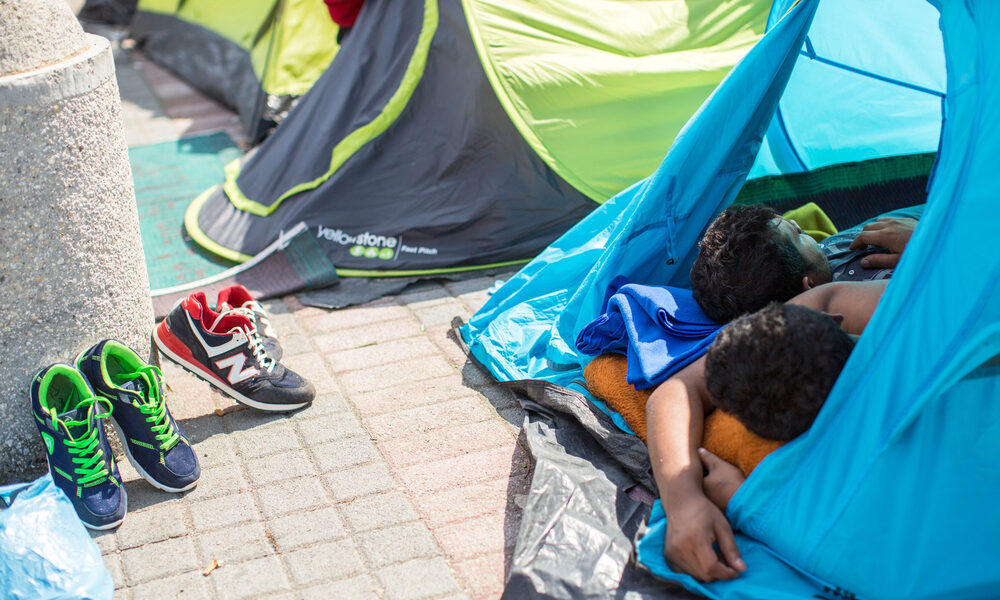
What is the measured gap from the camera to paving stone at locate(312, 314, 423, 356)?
3320mm

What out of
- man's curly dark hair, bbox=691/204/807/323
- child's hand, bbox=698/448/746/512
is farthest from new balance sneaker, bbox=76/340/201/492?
man's curly dark hair, bbox=691/204/807/323

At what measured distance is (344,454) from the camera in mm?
2674

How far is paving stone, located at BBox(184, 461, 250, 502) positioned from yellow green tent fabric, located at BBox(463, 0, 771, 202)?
1875 mm

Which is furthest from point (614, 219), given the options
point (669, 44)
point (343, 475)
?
point (343, 475)

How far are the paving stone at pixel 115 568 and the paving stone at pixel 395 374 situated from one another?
94 centimetres

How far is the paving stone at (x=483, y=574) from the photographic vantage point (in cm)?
212

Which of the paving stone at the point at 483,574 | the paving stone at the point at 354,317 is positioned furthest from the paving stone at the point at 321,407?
the paving stone at the point at 483,574

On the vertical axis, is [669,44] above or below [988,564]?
above

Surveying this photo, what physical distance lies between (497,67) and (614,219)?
0.84m

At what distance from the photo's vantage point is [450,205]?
390 cm

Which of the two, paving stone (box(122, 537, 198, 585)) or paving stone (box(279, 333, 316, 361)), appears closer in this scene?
paving stone (box(122, 537, 198, 585))

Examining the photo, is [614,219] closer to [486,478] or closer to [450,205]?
[450,205]

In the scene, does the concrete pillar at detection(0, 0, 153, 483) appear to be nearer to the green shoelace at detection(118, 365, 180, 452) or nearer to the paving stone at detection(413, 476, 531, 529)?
the green shoelace at detection(118, 365, 180, 452)

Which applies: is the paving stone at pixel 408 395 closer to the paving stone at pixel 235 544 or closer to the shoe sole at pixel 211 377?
the shoe sole at pixel 211 377
